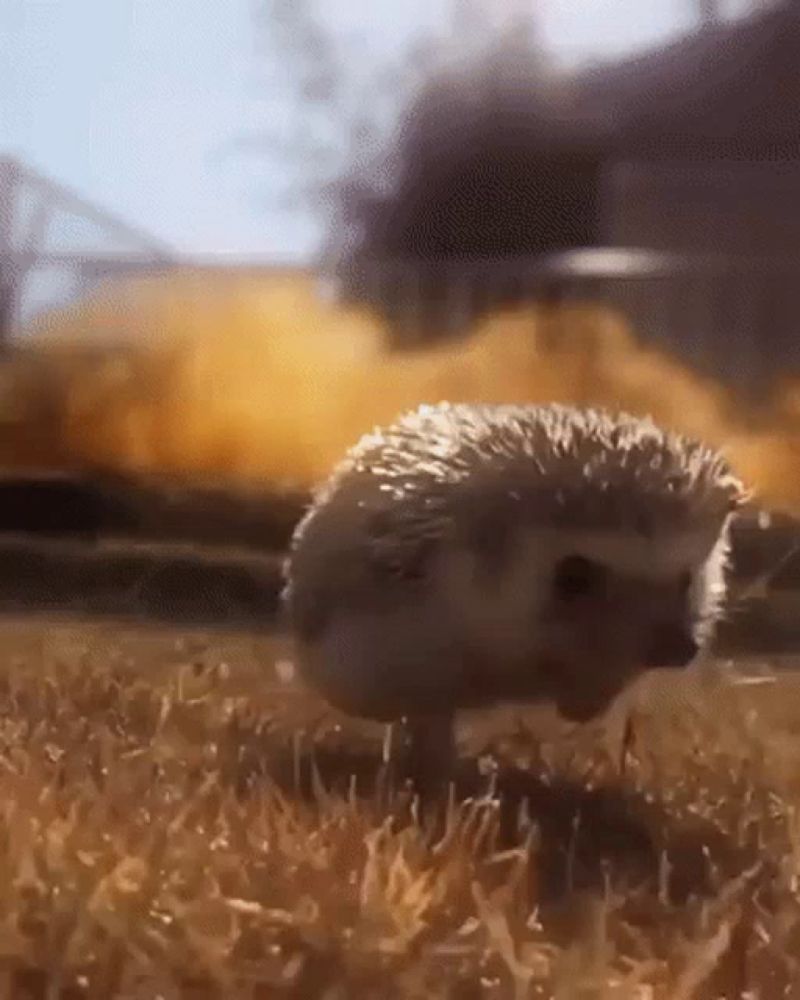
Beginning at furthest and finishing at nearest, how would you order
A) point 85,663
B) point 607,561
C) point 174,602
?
point 174,602 < point 85,663 < point 607,561

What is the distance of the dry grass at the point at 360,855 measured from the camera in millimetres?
965

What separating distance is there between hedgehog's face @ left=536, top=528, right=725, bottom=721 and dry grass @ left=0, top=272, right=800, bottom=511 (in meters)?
0.89

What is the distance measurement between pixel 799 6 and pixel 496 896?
158cm

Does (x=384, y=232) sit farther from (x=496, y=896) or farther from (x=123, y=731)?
(x=496, y=896)

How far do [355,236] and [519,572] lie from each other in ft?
3.39

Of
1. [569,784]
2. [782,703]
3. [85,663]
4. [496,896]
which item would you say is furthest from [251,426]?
[496,896]

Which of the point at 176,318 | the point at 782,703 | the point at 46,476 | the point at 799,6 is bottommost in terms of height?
the point at 782,703

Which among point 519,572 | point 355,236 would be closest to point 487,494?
point 519,572

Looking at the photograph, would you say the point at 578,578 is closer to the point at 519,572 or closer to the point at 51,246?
the point at 519,572

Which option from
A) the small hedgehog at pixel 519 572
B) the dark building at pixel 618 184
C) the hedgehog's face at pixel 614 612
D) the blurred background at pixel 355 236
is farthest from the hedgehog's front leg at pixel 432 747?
the dark building at pixel 618 184

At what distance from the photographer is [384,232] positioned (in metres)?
2.36

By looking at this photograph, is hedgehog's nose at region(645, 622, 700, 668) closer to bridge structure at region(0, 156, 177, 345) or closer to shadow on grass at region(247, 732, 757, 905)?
shadow on grass at region(247, 732, 757, 905)

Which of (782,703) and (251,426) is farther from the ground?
(251,426)

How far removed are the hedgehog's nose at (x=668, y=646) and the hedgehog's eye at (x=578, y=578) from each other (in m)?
0.06
